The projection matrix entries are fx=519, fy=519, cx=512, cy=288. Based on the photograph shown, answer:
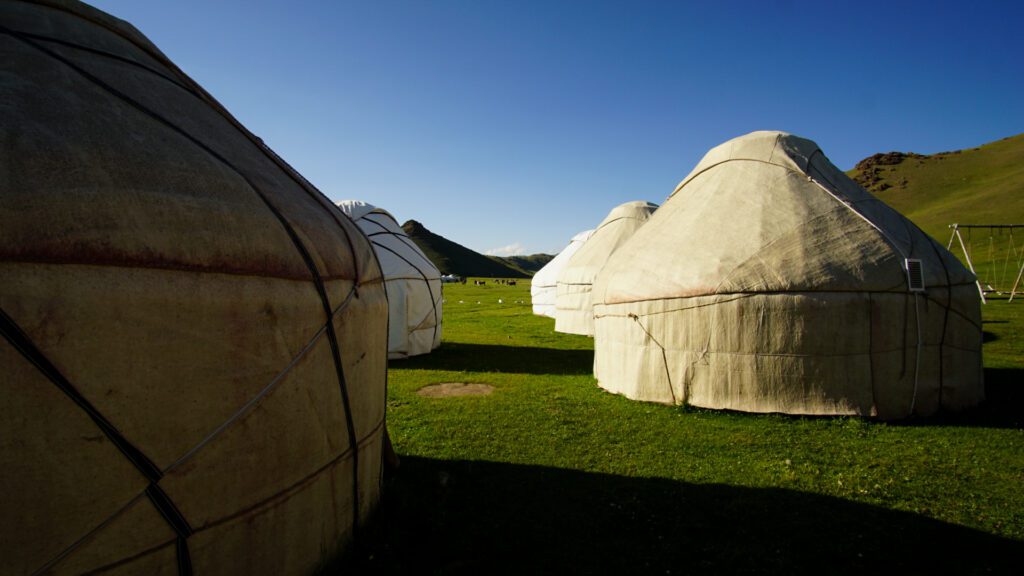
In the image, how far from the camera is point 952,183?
62812mm

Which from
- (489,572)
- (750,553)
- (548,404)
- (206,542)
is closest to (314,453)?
(206,542)

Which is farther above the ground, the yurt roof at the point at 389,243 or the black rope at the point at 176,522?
the yurt roof at the point at 389,243

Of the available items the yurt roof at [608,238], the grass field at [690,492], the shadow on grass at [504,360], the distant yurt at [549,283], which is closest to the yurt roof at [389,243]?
the shadow on grass at [504,360]

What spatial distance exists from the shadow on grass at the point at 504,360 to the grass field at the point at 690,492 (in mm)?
2613

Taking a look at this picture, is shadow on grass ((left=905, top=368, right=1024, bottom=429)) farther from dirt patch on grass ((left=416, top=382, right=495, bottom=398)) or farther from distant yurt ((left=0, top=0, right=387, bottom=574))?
distant yurt ((left=0, top=0, right=387, bottom=574))

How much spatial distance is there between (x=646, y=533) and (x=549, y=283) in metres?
17.5

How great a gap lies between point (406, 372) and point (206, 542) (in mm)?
6985

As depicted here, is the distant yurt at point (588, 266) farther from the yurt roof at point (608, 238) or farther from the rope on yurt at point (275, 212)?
the rope on yurt at point (275, 212)

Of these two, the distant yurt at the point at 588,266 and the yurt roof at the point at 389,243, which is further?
the distant yurt at the point at 588,266

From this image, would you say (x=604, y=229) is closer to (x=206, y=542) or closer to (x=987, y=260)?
(x=206, y=542)

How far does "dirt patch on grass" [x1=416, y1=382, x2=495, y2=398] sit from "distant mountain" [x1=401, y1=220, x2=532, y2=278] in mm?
95659

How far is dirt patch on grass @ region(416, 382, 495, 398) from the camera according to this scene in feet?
24.1

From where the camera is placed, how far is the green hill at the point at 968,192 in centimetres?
3472

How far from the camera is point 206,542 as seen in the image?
210cm
